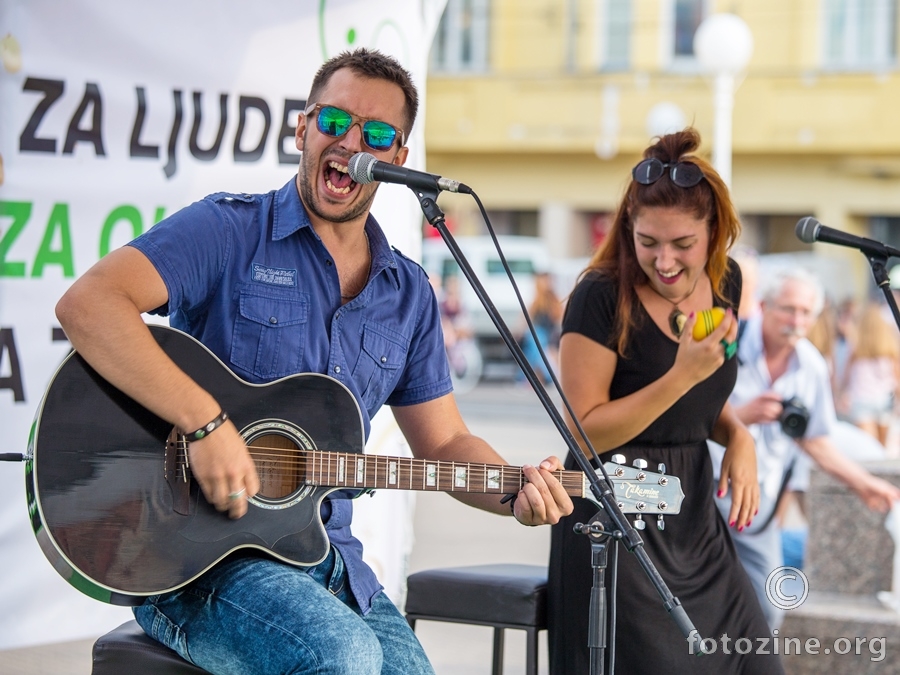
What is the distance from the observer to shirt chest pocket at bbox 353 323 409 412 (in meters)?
2.88

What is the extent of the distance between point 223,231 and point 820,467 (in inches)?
130

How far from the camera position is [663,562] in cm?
321

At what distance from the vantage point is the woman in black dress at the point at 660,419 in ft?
10.4

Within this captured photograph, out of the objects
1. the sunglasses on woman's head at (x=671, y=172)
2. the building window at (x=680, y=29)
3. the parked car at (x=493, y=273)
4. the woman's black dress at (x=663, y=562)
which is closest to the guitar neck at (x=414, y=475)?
the woman's black dress at (x=663, y=562)

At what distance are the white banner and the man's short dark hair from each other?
1173 millimetres

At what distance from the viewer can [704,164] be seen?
3396 millimetres

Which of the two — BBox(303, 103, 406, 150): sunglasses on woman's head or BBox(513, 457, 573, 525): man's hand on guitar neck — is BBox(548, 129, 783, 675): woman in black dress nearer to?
BBox(513, 457, 573, 525): man's hand on guitar neck

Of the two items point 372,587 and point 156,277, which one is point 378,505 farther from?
point 156,277

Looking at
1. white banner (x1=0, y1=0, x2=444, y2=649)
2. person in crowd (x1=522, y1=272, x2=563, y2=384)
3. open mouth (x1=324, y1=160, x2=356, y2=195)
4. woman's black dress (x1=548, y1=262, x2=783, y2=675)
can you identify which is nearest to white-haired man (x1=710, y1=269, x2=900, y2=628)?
woman's black dress (x1=548, y1=262, x2=783, y2=675)

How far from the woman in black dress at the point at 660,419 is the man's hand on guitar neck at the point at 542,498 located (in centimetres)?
50

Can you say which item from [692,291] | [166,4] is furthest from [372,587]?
[166,4]

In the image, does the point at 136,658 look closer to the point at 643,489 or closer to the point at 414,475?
the point at 414,475

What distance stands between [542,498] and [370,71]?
1092 millimetres

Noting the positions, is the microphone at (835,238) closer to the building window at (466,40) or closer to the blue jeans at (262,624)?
the blue jeans at (262,624)
